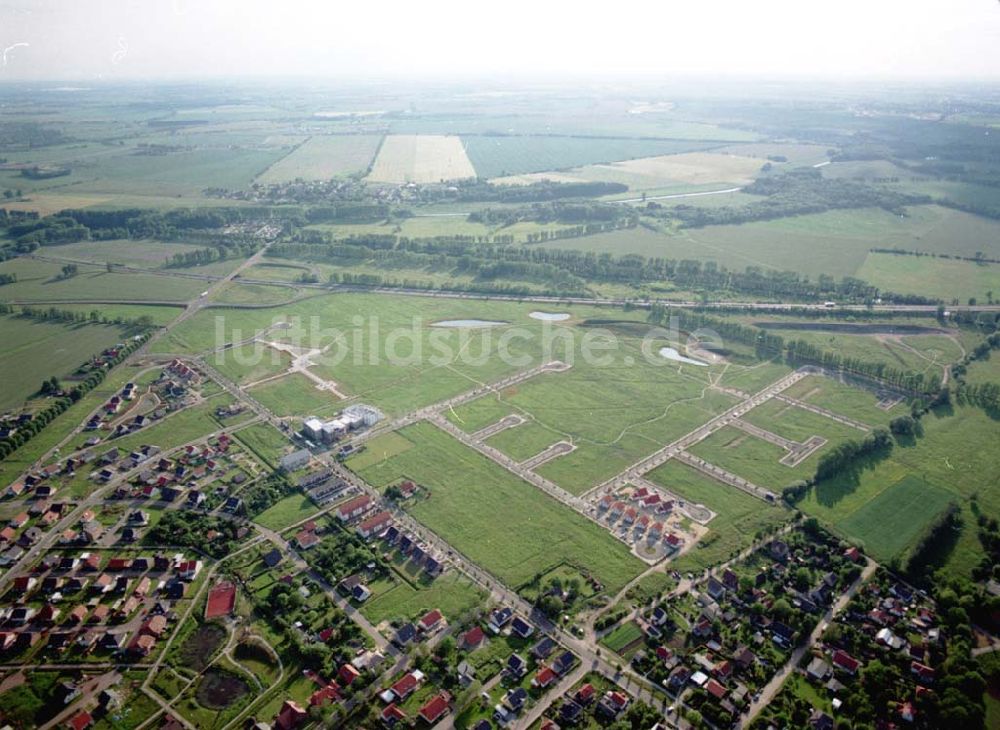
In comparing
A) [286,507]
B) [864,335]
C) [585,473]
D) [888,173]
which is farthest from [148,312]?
[888,173]

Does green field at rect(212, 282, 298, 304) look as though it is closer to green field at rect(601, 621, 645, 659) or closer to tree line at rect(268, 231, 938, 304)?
tree line at rect(268, 231, 938, 304)

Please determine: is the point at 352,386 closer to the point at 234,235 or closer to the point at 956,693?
the point at 956,693

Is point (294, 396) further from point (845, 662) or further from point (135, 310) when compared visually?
point (845, 662)

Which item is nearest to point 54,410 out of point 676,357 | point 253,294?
point 253,294

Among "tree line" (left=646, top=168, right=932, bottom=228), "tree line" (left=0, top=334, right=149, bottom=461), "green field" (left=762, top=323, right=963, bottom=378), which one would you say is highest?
"tree line" (left=646, top=168, right=932, bottom=228)

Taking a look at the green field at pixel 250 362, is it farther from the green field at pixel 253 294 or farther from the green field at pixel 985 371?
the green field at pixel 985 371

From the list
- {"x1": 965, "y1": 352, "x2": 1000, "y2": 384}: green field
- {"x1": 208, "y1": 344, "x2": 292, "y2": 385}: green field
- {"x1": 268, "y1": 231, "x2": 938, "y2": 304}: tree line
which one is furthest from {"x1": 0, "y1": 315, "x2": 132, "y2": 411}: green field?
{"x1": 965, "y1": 352, "x2": 1000, "y2": 384}: green field
